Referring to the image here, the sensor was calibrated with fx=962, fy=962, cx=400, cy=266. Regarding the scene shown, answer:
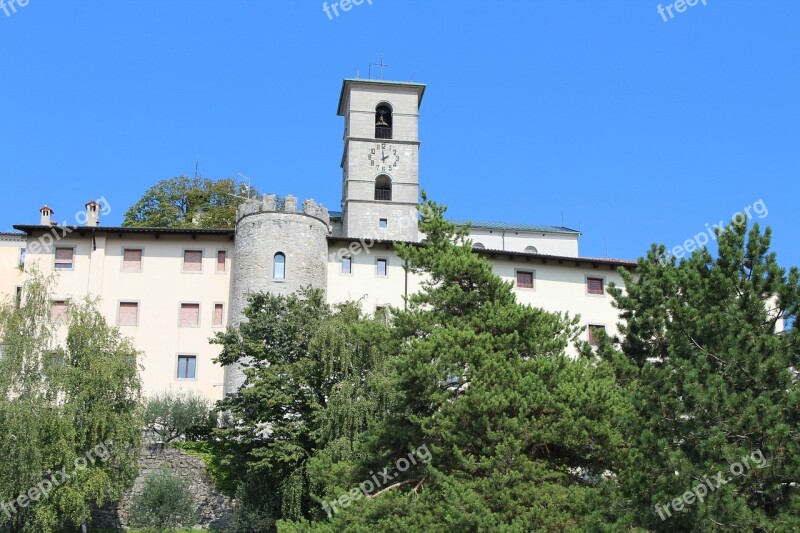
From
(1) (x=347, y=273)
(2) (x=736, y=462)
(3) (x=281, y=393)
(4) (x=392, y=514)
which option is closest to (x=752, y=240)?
(2) (x=736, y=462)

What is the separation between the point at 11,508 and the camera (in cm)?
2906

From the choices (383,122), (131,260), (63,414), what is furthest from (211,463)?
(383,122)

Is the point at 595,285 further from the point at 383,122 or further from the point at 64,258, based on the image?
the point at 64,258

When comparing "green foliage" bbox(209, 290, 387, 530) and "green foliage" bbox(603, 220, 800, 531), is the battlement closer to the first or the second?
"green foliage" bbox(209, 290, 387, 530)

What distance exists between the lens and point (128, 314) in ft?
146

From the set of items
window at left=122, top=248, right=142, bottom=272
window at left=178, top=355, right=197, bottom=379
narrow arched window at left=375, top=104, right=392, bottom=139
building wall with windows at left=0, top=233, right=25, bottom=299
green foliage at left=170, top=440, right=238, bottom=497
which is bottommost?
green foliage at left=170, top=440, right=238, bottom=497

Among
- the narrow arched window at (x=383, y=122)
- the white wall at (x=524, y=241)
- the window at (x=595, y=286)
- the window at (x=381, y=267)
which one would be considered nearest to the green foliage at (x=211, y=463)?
the window at (x=381, y=267)

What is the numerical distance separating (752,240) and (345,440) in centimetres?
1447

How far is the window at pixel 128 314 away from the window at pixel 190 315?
2.08m

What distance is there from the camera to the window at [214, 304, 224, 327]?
4456 cm

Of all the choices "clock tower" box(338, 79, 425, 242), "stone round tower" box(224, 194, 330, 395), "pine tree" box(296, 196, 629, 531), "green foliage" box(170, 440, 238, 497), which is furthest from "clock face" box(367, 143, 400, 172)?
"pine tree" box(296, 196, 629, 531)

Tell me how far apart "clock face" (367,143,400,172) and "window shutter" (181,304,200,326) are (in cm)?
1810

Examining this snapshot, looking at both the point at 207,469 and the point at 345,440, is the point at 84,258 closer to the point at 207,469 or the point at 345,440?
the point at 207,469

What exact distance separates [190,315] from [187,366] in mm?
2410
